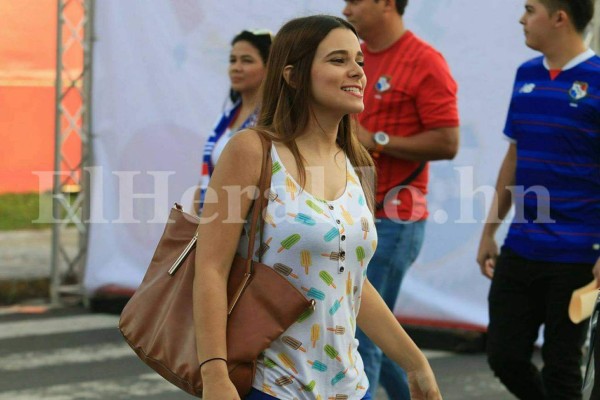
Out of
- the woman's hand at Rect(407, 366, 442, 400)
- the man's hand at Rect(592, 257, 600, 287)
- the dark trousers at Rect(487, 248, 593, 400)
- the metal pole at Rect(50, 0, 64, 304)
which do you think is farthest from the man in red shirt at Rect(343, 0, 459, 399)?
the metal pole at Rect(50, 0, 64, 304)

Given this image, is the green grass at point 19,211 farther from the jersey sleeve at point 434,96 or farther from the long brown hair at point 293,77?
the long brown hair at point 293,77

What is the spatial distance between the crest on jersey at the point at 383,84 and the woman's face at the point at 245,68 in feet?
2.45

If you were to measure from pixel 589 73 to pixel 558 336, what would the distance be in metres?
1.08

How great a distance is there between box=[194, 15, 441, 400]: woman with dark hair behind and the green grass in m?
10.4

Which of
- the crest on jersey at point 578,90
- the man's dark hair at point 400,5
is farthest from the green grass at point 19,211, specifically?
the crest on jersey at point 578,90

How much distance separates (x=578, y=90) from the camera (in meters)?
4.98

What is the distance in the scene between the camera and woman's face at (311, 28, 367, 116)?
3.26 meters

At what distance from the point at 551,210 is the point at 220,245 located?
2.32 meters

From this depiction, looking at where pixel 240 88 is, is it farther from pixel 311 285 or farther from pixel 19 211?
pixel 19 211

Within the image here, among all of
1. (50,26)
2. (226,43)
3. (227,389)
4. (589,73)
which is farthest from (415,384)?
(50,26)

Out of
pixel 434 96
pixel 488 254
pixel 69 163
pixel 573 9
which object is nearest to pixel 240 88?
pixel 434 96

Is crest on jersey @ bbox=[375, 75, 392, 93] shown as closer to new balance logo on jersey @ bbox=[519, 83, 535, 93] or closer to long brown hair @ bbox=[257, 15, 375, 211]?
new balance logo on jersey @ bbox=[519, 83, 535, 93]

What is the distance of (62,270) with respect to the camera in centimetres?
1070

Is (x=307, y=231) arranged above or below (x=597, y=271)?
above
